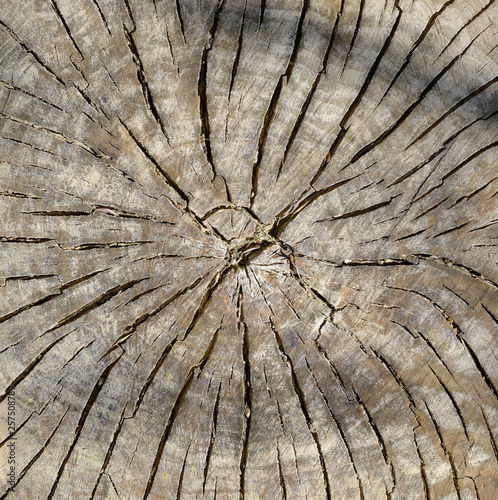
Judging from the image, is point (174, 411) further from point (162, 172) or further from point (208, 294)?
point (162, 172)

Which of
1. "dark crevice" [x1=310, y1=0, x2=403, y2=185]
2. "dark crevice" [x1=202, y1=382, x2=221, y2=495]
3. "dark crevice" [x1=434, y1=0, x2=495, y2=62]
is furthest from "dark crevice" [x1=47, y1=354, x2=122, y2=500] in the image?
"dark crevice" [x1=434, y1=0, x2=495, y2=62]

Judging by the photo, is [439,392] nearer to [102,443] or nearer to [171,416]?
[171,416]

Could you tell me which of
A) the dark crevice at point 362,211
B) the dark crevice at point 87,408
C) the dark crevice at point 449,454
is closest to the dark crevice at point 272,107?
the dark crevice at point 362,211

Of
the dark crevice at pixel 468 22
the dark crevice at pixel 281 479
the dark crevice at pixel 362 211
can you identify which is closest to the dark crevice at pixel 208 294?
Answer: the dark crevice at pixel 362 211

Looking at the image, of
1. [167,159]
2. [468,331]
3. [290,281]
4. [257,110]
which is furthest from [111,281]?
[468,331]

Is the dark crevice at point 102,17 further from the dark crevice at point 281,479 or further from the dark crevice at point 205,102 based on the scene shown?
the dark crevice at point 281,479

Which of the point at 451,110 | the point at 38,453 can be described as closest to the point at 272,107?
the point at 451,110

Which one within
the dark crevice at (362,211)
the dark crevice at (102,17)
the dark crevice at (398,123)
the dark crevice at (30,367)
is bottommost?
the dark crevice at (30,367)

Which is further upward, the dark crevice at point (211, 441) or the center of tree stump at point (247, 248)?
the center of tree stump at point (247, 248)
